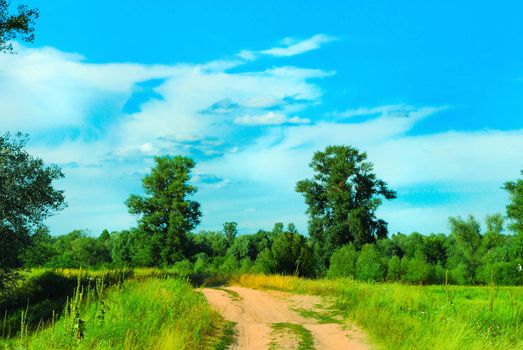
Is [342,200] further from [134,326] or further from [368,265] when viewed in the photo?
[134,326]

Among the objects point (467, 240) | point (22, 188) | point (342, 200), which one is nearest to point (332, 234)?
point (342, 200)

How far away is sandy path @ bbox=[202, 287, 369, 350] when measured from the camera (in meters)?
12.9

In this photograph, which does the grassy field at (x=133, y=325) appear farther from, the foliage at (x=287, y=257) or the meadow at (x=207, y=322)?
the foliage at (x=287, y=257)

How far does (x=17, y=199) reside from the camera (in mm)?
25844

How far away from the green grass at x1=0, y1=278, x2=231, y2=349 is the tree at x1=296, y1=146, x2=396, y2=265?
51.8 meters

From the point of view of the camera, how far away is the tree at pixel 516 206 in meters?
75.2

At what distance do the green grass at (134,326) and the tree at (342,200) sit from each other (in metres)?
51.8

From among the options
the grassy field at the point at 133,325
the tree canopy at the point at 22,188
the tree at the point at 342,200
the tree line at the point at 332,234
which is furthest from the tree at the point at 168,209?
the grassy field at the point at 133,325

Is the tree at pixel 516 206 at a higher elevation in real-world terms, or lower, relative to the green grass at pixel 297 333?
higher

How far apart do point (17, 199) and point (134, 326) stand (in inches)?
709

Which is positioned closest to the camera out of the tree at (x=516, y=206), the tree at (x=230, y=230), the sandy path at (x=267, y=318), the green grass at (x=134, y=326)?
the green grass at (x=134, y=326)

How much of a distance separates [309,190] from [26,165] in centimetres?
4778

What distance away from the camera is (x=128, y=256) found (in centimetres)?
7731

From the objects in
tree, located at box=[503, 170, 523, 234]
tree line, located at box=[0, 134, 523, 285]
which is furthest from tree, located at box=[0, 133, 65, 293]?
tree, located at box=[503, 170, 523, 234]
